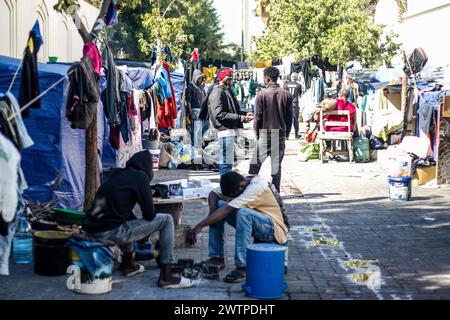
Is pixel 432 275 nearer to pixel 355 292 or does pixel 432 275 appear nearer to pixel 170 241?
pixel 355 292

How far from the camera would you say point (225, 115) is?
11.9 metres

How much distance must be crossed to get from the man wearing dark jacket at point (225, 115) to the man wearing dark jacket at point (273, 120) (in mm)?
439

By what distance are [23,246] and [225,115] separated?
16.4ft

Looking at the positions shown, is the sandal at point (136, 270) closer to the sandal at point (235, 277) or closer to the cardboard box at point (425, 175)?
A: the sandal at point (235, 277)

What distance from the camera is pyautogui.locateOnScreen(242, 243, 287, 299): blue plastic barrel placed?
21.0ft

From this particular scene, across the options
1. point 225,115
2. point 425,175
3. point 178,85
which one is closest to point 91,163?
point 225,115

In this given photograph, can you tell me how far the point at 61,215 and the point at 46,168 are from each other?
1.84 m

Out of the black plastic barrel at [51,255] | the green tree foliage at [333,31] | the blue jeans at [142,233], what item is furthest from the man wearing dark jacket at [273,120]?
the green tree foliage at [333,31]

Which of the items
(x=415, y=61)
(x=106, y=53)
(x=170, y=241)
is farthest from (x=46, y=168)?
(x=415, y=61)

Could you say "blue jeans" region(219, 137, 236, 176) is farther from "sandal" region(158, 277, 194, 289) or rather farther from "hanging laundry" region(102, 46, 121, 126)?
"sandal" region(158, 277, 194, 289)

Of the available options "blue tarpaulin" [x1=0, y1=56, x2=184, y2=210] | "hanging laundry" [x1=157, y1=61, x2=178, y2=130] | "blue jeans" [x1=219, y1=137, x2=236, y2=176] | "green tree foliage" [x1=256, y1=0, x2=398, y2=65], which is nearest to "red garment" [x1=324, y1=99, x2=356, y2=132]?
"hanging laundry" [x1=157, y1=61, x2=178, y2=130]

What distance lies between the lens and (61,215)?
8.17 m

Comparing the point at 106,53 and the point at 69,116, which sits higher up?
the point at 106,53

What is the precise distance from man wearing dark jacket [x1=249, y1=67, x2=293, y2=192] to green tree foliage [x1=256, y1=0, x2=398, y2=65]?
17.5 m
